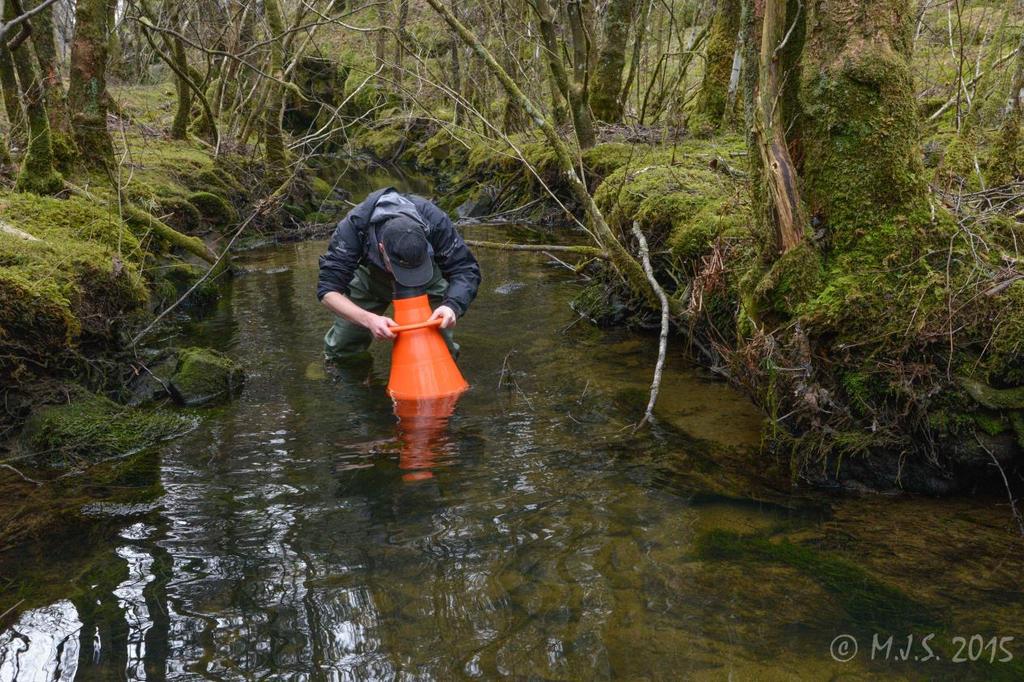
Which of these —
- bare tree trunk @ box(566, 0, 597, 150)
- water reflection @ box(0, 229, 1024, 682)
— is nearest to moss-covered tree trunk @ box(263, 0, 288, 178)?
bare tree trunk @ box(566, 0, 597, 150)

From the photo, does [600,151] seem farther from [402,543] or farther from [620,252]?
[402,543]

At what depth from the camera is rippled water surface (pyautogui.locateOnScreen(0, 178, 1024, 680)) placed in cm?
252

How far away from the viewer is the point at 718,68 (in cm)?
855

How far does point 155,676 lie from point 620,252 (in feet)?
12.5

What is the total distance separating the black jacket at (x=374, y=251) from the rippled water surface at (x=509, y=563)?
847 millimetres

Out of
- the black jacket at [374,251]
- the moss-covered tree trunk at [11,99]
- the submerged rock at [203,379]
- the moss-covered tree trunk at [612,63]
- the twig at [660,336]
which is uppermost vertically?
the moss-covered tree trunk at [612,63]

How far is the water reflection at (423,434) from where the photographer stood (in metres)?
4.04

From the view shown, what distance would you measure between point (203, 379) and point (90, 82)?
134 inches

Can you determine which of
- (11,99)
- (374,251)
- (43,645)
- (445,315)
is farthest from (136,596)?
(11,99)

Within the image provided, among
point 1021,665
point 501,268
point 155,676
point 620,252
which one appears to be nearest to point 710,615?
point 1021,665

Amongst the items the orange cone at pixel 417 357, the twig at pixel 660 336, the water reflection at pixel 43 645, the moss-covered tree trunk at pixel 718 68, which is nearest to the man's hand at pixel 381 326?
the orange cone at pixel 417 357

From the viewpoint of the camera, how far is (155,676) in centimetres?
245

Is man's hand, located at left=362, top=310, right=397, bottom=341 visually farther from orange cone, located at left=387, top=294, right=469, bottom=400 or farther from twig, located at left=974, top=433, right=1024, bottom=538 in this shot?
twig, located at left=974, top=433, right=1024, bottom=538

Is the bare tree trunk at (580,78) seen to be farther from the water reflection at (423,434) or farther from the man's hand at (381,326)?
the water reflection at (423,434)
